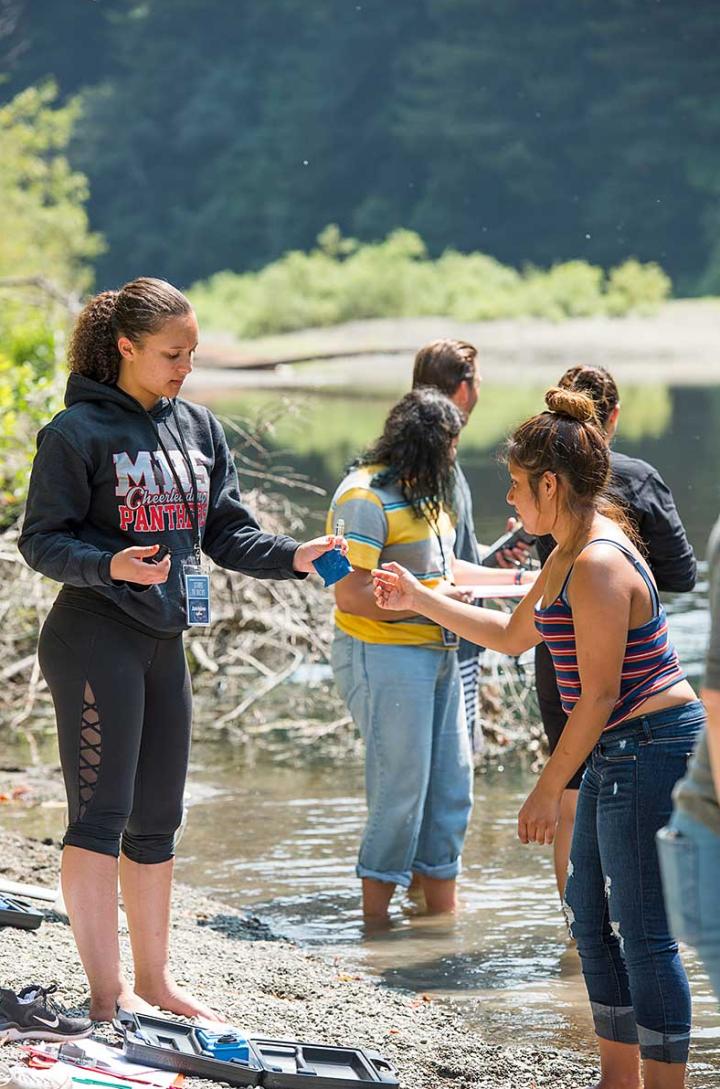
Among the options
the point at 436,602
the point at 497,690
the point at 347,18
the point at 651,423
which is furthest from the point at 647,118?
the point at 436,602

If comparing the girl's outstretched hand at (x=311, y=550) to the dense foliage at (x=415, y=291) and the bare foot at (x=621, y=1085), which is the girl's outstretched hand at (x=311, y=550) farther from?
the dense foliage at (x=415, y=291)

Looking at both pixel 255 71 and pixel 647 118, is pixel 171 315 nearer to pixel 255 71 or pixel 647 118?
pixel 647 118

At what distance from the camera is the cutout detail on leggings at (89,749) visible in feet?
12.9

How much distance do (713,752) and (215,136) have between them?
60.5m

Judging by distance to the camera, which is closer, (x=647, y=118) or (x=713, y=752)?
(x=713, y=752)

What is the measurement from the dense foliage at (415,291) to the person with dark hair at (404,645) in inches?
1389

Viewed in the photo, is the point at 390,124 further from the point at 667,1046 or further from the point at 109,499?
the point at 667,1046

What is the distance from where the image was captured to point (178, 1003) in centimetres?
416

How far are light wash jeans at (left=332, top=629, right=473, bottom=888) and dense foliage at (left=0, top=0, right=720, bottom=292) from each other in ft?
134

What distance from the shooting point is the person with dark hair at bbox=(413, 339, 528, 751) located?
5.69m

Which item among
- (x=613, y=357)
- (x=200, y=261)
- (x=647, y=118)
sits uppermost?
(x=647, y=118)

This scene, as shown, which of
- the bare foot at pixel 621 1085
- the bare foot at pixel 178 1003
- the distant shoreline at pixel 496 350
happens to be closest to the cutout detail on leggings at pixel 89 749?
the bare foot at pixel 178 1003

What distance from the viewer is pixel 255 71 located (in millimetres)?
61250

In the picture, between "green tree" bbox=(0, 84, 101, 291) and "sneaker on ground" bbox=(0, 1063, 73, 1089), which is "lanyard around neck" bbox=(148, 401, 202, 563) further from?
"green tree" bbox=(0, 84, 101, 291)
